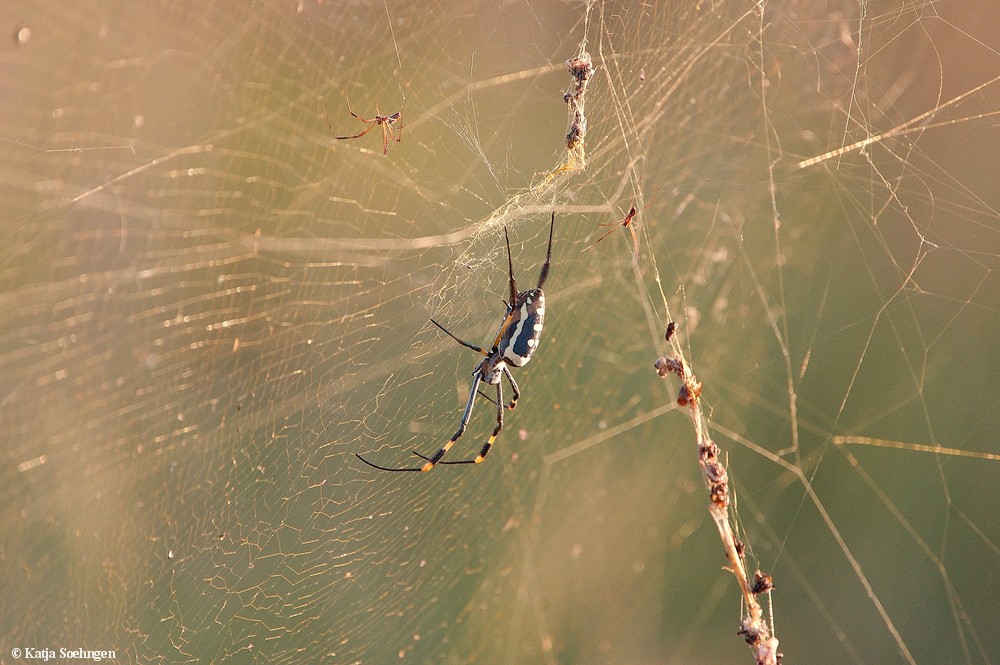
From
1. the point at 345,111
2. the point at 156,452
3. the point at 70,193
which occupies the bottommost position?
the point at 156,452

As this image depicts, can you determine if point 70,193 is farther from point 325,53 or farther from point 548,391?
point 548,391

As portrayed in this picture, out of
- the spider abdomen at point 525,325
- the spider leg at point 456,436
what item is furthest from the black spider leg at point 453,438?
the spider abdomen at point 525,325

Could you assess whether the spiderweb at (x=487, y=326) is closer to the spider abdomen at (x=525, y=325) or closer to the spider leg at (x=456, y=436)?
the spider leg at (x=456, y=436)

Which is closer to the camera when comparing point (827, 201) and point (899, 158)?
point (899, 158)

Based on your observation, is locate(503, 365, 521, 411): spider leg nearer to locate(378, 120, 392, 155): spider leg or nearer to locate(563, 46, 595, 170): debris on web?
locate(563, 46, 595, 170): debris on web

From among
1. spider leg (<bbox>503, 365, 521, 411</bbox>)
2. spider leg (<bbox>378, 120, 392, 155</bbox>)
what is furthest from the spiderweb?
spider leg (<bbox>503, 365, 521, 411</bbox>)

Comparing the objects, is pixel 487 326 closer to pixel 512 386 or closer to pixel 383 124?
pixel 512 386

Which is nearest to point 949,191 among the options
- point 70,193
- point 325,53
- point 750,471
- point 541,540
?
point 750,471
